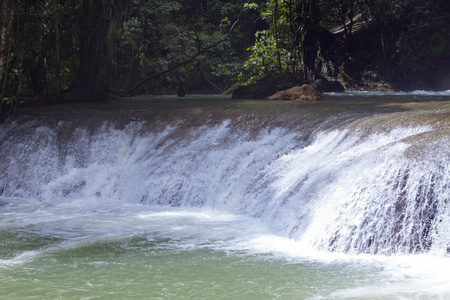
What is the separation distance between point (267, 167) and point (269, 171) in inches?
6.4

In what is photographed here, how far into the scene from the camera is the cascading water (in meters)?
4.84

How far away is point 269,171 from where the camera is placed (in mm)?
7348

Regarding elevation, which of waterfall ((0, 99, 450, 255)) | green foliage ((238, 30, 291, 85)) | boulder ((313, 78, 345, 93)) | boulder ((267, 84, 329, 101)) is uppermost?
green foliage ((238, 30, 291, 85))

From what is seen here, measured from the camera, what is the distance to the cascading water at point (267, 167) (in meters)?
4.84

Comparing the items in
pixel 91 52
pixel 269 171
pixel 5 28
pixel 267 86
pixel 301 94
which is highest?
pixel 5 28

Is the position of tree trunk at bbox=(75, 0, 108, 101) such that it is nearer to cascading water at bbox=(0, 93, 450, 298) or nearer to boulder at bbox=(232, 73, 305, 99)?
cascading water at bbox=(0, 93, 450, 298)

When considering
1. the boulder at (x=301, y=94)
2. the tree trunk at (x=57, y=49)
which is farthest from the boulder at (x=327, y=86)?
the tree trunk at (x=57, y=49)

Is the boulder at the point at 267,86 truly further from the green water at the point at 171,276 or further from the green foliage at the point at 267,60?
the green water at the point at 171,276

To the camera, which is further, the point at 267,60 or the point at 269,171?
the point at 267,60

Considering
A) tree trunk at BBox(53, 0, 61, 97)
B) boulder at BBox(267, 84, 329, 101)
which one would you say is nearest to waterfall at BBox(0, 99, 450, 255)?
tree trunk at BBox(53, 0, 61, 97)

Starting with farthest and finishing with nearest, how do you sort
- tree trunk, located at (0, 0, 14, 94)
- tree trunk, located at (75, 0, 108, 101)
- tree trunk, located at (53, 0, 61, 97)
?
tree trunk, located at (75, 0, 108, 101)
tree trunk, located at (53, 0, 61, 97)
tree trunk, located at (0, 0, 14, 94)

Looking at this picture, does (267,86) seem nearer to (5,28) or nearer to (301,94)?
(301,94)

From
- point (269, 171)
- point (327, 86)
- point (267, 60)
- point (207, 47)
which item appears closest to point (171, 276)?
point (269, 171)

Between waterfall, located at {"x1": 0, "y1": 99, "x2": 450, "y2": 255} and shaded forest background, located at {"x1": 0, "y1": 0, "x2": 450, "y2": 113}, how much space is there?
1823mm
